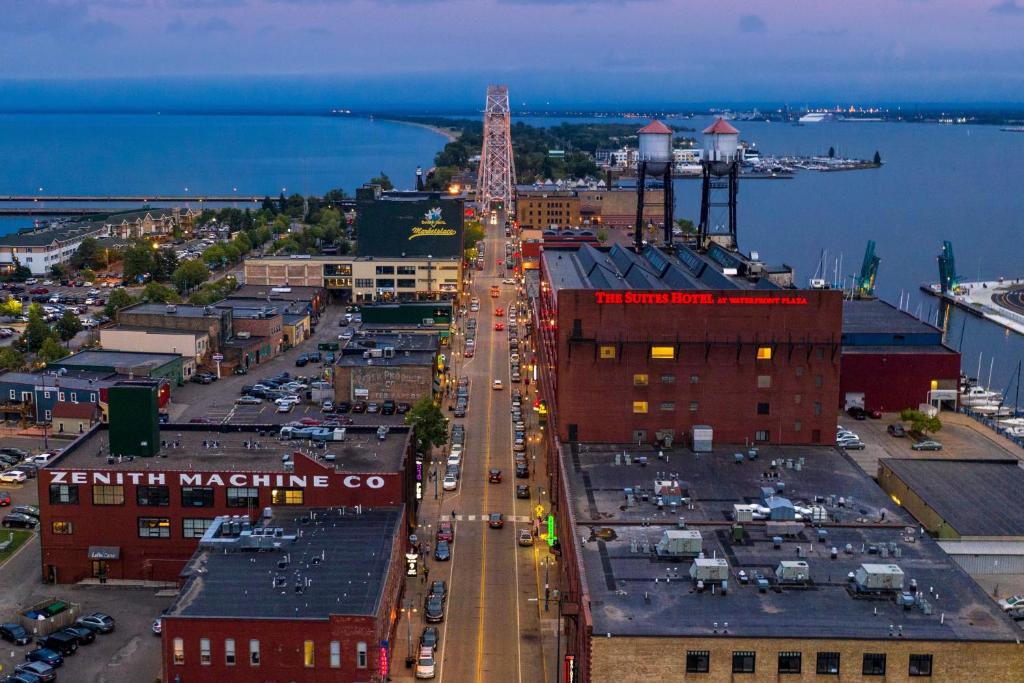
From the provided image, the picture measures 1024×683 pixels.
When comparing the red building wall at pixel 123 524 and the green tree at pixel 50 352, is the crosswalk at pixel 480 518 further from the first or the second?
the green tree at pixel 50 352

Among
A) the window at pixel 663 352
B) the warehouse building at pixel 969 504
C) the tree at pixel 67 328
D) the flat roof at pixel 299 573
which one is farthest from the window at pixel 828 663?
the tree at pixel 67 328

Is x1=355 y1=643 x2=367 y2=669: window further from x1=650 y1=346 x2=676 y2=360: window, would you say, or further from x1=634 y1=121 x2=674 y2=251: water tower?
x1=634 y1=121 x2=674 y2=251: water tower

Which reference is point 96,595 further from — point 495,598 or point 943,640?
point 943,640

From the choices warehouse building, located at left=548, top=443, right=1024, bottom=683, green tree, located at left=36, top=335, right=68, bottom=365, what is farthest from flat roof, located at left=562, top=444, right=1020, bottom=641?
green tree, located at left=36, top=335, right=68, bottom=365

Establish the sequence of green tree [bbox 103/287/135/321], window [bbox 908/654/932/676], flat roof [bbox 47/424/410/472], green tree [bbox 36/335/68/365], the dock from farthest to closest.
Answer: the dock, green tree [bbox 103/287/135/321], green tree [bbox 36/335/68/365], flat roof [bbox 47/424/410/472], window [bbox 908/654/932/676]

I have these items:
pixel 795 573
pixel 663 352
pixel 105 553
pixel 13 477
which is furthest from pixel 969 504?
pixel 13 477
